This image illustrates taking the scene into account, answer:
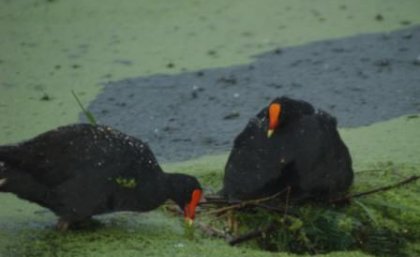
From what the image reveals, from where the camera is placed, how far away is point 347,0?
7195mm

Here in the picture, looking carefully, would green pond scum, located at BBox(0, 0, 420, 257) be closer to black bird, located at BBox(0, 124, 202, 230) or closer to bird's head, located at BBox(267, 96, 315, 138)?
black bird, located at BBox(0, 124, 202, 230)

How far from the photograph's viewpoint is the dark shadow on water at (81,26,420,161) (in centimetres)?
496

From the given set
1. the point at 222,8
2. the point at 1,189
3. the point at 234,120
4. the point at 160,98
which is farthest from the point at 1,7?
the point at 1,189

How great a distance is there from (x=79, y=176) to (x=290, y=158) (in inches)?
29.9

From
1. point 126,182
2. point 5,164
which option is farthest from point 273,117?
point 5,164

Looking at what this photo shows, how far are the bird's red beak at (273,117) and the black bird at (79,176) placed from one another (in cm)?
39

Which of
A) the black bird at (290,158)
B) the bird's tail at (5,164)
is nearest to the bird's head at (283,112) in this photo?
the black bird at (290,158)

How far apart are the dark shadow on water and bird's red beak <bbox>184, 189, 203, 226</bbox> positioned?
943 mm

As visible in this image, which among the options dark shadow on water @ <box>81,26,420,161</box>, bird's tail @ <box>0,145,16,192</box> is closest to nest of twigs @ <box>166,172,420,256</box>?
bird's tail @ <box>0,145,16,192</box>

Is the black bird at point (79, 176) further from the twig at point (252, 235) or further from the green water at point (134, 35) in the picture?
the green water at point (134, 35)

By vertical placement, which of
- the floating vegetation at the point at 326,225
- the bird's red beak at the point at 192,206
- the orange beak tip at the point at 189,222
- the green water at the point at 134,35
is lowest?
the green water at the point at 134,35

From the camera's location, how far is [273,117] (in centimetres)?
366

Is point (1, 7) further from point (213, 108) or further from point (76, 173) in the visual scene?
point (76, 173)

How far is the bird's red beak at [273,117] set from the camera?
3.66m
